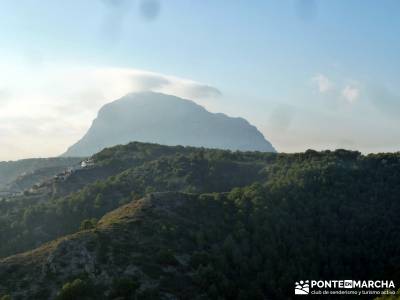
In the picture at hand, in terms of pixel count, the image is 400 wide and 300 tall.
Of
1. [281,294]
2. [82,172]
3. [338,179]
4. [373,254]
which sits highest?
[82,172]

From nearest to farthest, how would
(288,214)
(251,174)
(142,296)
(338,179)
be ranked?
(142,296)
(288,214)
(338,179)
(251,174)

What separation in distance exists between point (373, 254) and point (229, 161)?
94114 millimetres

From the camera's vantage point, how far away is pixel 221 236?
280 feet

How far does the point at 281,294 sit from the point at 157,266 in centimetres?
1922

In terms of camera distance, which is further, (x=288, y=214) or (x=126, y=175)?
(x=126, y=175)

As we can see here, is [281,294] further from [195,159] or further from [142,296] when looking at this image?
[195,159]

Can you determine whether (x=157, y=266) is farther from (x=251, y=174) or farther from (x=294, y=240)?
(x=251, y=174)

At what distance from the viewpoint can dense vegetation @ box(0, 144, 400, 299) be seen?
65562mm

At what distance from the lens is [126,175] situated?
164m

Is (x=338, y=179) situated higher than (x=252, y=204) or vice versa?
(x=338, y=179)

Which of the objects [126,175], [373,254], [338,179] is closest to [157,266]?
[373,254]

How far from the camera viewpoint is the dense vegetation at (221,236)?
65.6 m

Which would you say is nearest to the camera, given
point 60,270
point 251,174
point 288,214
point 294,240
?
point 60,270

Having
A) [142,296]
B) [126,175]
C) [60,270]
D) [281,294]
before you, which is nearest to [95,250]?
[60,270]
